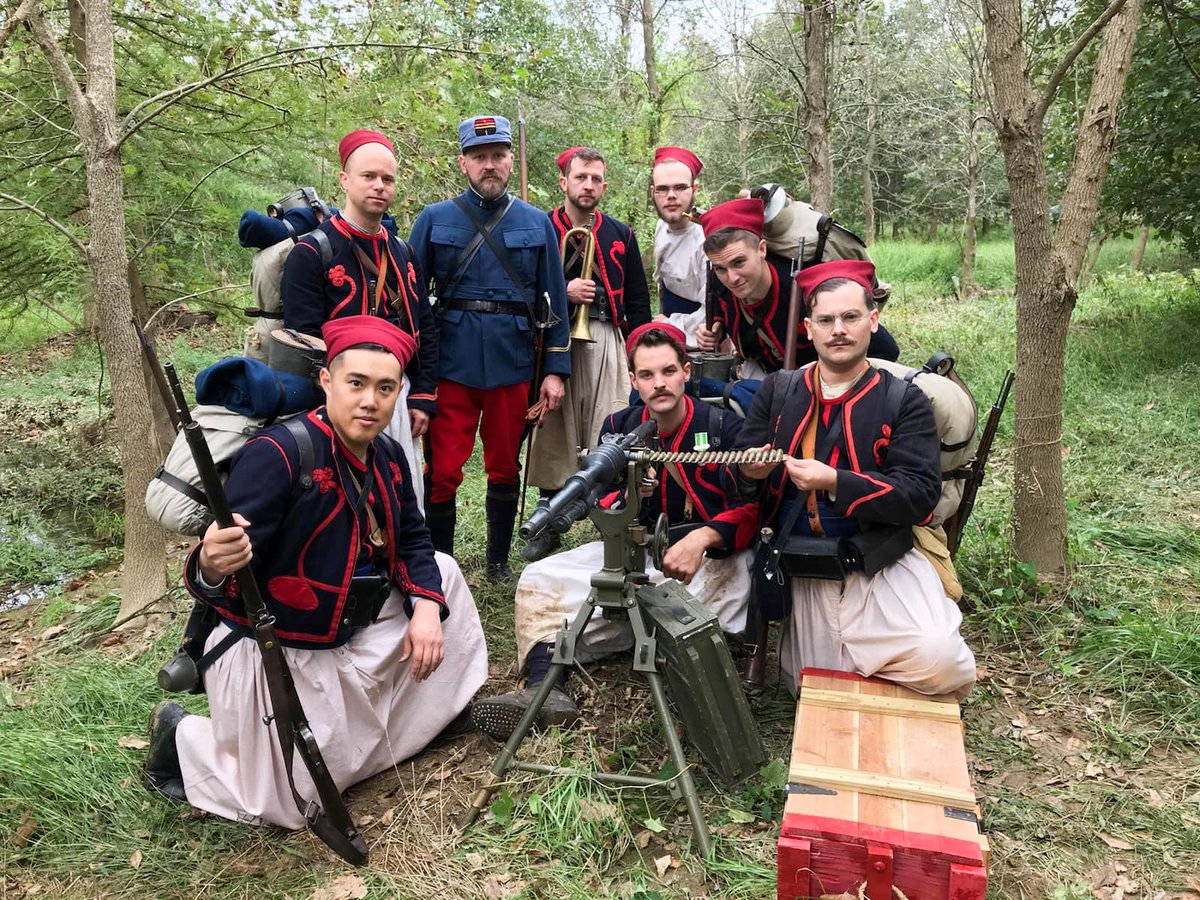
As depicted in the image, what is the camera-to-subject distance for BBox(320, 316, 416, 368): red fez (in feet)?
9.77

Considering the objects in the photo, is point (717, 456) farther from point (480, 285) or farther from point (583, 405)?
point (583, 405)

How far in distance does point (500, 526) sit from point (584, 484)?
90.9 inches

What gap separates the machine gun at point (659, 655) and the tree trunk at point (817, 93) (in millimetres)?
4400

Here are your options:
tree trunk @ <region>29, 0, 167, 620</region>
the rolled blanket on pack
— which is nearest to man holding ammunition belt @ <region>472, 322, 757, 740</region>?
the rolled blanket on pack

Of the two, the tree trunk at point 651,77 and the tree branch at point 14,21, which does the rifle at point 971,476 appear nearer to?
the tree branch at point 14,21

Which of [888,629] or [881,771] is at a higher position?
[888,629]

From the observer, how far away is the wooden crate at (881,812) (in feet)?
7.56

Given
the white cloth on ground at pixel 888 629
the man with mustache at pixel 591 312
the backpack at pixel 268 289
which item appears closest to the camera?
the white cloth on ground at pixel 888 629

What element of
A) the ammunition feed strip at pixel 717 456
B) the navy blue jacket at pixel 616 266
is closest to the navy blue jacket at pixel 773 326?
the navy blue jacket at pixel 616 266

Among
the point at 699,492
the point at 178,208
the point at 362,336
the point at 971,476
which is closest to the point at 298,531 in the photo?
the point at 362,336

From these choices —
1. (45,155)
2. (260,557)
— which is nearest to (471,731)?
(260,557)

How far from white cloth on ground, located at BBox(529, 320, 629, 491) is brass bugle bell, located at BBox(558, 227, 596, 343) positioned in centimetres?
9

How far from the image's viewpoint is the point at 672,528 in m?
3.67

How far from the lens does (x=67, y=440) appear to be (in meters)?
8.06
